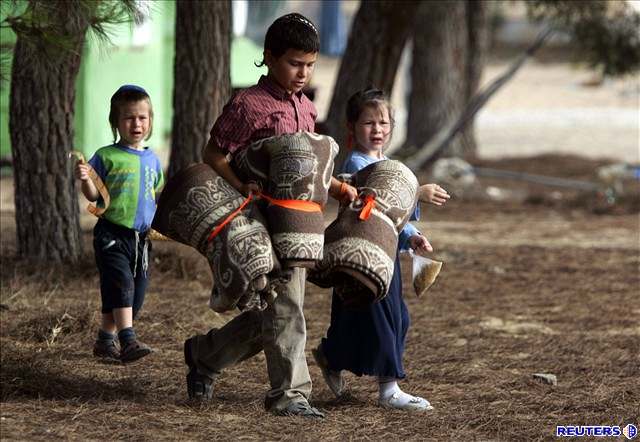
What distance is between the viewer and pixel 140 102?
5656 mm

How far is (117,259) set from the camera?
19.2 feet

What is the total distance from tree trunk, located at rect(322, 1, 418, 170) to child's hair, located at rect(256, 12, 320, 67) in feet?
16.3

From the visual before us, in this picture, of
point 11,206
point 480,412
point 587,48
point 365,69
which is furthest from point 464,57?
point 480,412

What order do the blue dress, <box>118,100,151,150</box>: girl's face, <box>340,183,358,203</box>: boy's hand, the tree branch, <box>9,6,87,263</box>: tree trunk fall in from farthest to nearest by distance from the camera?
the tree branch → <box>9,6,87,263</box>: tree trunk → <box>118,100,151,150</box>: girl's face → the blue dress → <box>340,183,358,203</box>: boy's hand

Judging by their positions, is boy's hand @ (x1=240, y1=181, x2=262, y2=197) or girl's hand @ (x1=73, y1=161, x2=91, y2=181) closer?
boy's hand @ (x1=240, y1=181, x2=262, y2=197)

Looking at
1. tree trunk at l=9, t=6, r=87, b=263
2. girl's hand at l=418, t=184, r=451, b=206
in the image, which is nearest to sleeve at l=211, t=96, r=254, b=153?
girl's hand at l=418, t=184, r=451, b=206

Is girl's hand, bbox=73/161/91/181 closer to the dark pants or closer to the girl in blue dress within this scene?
the dark pants

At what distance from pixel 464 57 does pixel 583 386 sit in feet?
34.8

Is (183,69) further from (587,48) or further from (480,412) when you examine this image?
(587,48)

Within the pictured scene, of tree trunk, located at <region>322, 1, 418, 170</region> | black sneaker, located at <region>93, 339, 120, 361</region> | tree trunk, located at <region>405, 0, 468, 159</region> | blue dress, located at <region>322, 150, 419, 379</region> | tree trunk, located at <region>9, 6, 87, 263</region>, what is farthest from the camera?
tree trunk, located at <region>405, 0, 468, 159</region>

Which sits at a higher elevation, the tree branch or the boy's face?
the boy's face

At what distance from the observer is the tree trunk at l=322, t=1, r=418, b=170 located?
395 inches

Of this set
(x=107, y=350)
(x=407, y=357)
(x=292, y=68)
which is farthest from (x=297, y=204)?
(x=407, y=357)

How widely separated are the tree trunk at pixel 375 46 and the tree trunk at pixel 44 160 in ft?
10.1
